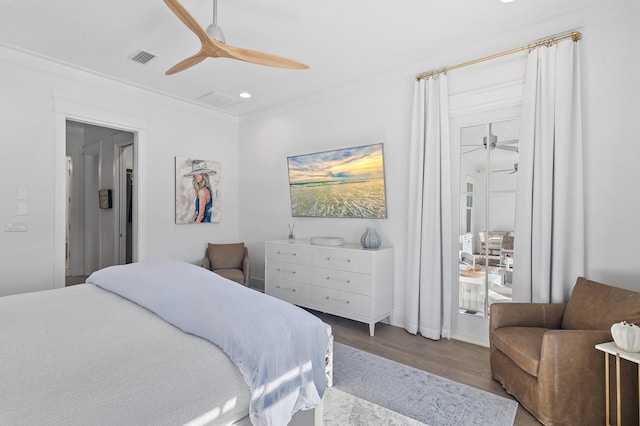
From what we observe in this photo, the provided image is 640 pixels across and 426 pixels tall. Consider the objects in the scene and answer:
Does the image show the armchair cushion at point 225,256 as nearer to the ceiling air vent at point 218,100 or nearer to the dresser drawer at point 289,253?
the dresser drawer at point 289,253

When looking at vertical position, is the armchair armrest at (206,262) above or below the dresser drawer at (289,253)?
below

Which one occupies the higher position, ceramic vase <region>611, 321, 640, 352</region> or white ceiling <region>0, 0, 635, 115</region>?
white ceiling <region>0, 0, 635, 115</region>

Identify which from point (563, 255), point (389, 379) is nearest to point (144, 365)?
point (389, 379)

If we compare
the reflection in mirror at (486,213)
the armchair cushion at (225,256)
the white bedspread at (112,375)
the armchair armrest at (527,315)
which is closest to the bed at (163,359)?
the white bedspread at (112,375)

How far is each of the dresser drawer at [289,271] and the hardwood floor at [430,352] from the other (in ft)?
2.17

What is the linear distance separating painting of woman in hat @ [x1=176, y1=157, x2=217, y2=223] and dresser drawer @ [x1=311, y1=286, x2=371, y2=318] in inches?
83.8

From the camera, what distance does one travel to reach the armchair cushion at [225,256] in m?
4.68

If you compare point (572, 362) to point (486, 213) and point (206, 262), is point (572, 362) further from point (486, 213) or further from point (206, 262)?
point (206, 262)

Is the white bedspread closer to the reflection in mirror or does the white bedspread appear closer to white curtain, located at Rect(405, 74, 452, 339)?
white curtain, located at Rect(405, 74, 452, 339)

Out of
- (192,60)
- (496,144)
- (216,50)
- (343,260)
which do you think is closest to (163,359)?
(216,50)

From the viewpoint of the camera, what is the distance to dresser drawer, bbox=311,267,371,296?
3453mm

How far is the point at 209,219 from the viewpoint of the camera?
5.02 meters

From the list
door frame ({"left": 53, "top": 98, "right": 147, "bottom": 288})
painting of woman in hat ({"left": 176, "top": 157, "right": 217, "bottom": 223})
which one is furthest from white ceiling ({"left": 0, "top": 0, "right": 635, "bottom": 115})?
painting of woman in hat ({"left": 176, "top": 157, "right": 217, "bottom": 223})

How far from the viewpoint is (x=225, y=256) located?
15.4ft
